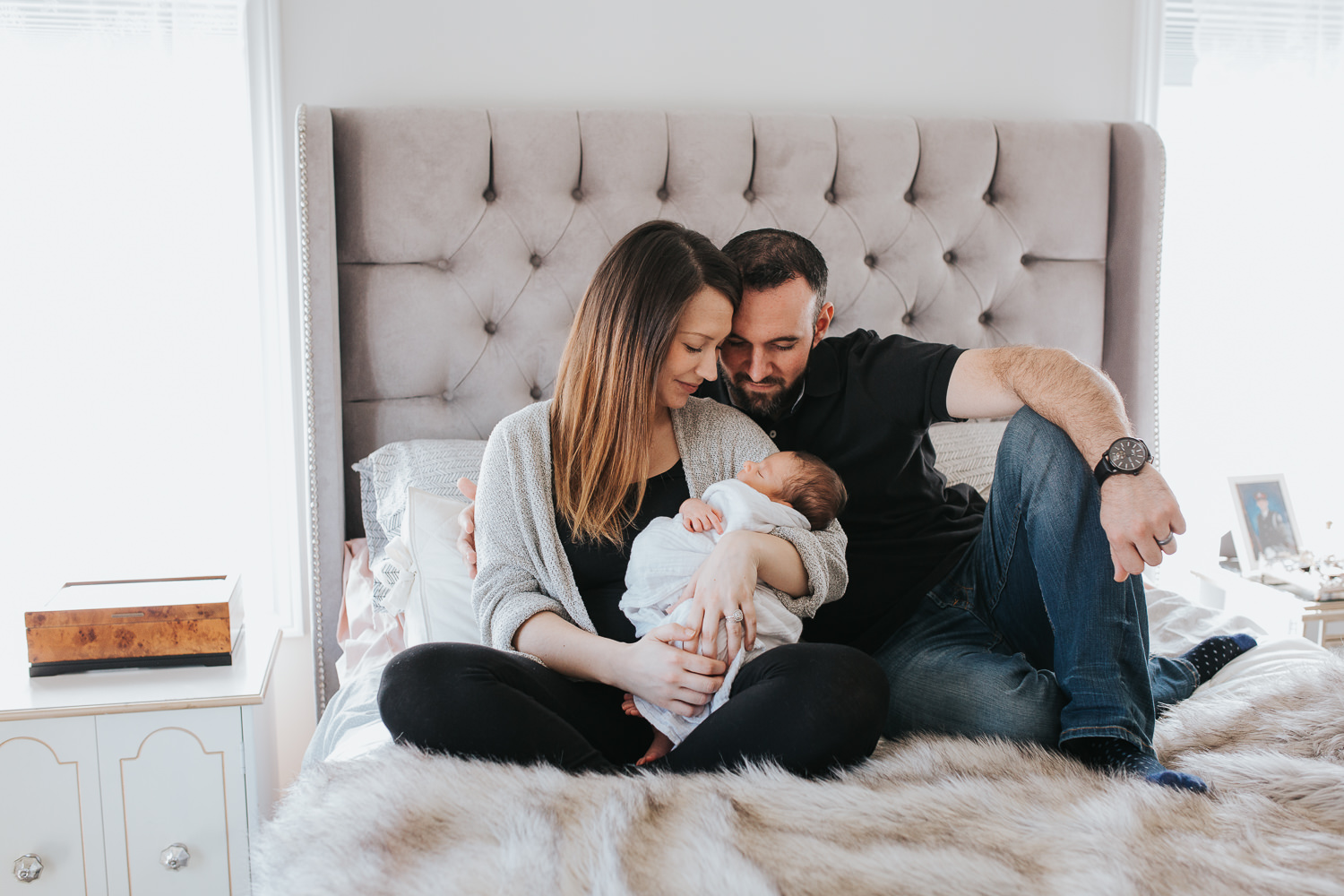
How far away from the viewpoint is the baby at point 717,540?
3.95 ft

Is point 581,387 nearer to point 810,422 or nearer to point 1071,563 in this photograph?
point 810,422

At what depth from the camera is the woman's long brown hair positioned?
133cm

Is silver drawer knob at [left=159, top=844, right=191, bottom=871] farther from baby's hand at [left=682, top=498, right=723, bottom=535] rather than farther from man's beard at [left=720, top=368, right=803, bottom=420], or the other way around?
man's beard at [left=720, top=368, right=803, bottom=420]

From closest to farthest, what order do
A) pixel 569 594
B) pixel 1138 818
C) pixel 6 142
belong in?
pixel 1138 818
pixel 569 594
pixel 6 142

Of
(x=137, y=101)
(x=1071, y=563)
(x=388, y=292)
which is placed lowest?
(x=1071, y=563)

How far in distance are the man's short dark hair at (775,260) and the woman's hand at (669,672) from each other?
2.04ft

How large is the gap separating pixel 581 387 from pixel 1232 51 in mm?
2049

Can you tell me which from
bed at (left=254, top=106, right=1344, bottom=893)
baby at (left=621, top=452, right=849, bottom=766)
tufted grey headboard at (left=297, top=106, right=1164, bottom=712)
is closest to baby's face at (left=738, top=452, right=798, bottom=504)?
baby at (left=621, top=452, right=849, bottom=766)

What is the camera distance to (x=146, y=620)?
4.94 ft

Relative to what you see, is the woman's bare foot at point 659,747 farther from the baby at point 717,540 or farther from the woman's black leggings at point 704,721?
the woman's black leggings at point 704,721

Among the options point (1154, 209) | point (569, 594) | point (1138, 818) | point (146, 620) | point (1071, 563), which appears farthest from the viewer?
point (1154, 209)

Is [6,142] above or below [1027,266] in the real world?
above

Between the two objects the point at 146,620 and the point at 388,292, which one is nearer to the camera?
the point at 146,620

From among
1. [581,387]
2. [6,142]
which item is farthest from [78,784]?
[6,142]
